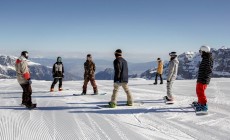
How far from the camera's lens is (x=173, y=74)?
1389cm

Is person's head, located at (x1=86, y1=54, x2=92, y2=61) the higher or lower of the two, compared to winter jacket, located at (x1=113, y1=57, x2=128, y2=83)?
higher

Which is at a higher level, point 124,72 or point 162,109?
point 124,72

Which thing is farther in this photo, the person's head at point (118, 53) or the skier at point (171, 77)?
the skier at point (171, 77)

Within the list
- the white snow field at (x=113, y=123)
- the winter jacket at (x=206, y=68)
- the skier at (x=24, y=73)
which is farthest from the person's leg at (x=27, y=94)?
the winter jacket at (x=206, y=68)

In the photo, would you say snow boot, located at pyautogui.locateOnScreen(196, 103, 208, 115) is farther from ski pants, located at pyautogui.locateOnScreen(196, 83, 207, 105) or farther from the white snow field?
the white snow field

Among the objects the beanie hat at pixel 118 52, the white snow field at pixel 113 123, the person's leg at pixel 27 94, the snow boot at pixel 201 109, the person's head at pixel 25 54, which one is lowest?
the white snow field at pixel 113 123

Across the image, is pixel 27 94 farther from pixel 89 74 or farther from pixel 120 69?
pixel 89 74

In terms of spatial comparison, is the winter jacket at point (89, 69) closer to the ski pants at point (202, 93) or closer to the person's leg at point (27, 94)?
the person's leg at point (27, 94)

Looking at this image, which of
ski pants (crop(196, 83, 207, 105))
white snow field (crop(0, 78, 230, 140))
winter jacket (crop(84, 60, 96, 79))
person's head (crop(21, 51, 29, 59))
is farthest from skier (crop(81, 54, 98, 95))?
ski pants (crop(196, 83, 207, 105))

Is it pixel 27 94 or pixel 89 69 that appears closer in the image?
pixel 27 94

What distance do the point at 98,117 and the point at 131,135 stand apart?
2568 millimetres

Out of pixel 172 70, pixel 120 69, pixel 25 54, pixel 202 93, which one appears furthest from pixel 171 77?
pixel 25 54

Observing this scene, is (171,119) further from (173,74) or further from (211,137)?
(173,74)

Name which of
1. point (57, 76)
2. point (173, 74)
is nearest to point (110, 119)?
point (173, 74)
